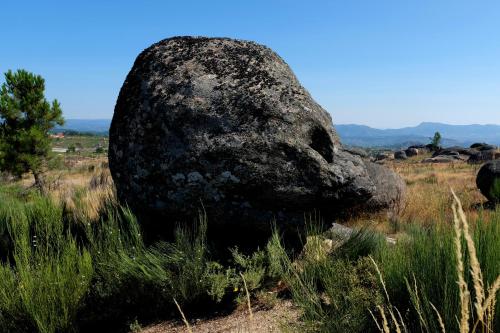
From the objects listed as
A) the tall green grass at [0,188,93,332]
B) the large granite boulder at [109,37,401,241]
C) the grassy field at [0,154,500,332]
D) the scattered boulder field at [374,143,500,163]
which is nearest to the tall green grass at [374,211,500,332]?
the grassy field at [0,154,500,332]

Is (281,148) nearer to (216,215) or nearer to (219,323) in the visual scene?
(216,215)

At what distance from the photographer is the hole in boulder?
4824 millimetres

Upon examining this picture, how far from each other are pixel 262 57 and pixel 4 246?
4.28 metres

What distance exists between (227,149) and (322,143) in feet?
3.86

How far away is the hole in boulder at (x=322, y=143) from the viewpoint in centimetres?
482

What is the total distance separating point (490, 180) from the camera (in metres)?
11.4

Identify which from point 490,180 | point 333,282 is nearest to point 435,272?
point 333,282

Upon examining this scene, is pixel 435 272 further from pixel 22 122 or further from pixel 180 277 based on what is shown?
pixel 22 122

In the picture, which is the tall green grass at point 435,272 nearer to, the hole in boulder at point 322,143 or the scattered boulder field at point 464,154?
the hole in boulder at point 322,143

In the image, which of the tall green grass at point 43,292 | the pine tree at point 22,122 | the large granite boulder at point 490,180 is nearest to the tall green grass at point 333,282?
the tall green grass at point 43,292

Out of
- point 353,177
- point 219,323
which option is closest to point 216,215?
point 219,323

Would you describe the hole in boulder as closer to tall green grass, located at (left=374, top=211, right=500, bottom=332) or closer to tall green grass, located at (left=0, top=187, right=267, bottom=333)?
tall green grass, located at (left=0, top=187, right=267, bottom=333)

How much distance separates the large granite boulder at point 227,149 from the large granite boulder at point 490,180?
739cm

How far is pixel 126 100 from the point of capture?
204 inches
